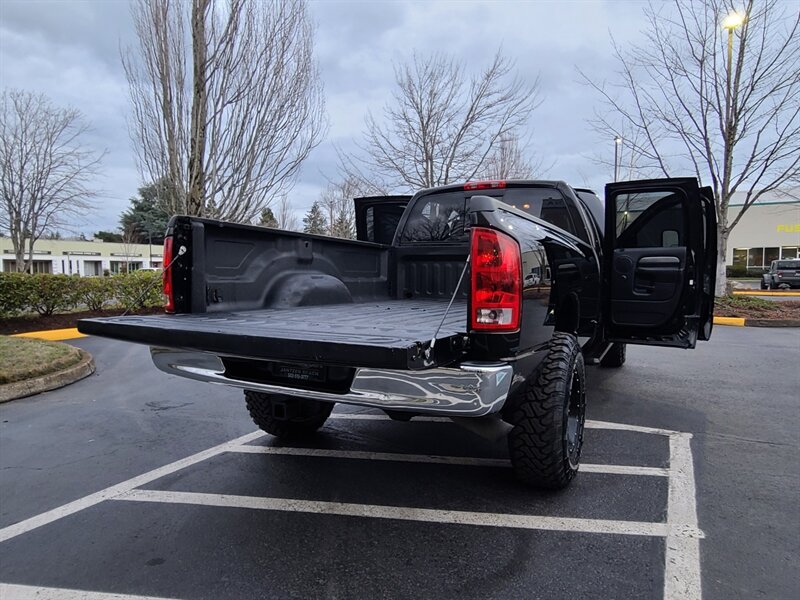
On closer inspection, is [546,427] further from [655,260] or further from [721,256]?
[721,256]

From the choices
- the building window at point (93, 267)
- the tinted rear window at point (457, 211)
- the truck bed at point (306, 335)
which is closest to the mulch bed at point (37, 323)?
the tinted rear window at point (457, 211)

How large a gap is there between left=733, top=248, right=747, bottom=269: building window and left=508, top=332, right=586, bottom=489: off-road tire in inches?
1818

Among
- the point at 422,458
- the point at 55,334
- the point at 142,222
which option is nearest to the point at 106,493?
the point at 422,458

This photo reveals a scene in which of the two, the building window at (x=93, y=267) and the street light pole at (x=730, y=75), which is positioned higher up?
the street light pole at (x=730, y=75)

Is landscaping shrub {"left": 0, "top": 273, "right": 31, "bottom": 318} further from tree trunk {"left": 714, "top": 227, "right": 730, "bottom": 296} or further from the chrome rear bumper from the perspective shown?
tree trunk {"left": 714, "top": 227, "right": 730, "bottom": 296}

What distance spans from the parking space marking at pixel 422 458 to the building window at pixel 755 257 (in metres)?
45.6

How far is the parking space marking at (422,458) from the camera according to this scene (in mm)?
3525

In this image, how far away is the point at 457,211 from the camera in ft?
16.3

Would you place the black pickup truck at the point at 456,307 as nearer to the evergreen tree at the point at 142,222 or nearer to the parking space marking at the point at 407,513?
the parking space marking at the point at 407,513

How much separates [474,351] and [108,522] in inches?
90.1

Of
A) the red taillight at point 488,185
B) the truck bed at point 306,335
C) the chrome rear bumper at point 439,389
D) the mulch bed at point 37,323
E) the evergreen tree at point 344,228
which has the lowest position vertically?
the mulch bed at point 37,323

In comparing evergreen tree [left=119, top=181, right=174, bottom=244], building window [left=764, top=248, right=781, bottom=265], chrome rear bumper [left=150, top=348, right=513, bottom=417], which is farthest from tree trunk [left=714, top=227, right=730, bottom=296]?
evergreen tree [left=119, top=181, right=174, bottom=244]

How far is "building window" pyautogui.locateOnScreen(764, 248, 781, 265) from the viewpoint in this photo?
39.2m

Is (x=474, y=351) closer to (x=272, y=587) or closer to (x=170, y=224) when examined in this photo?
(x=272, y=587)
